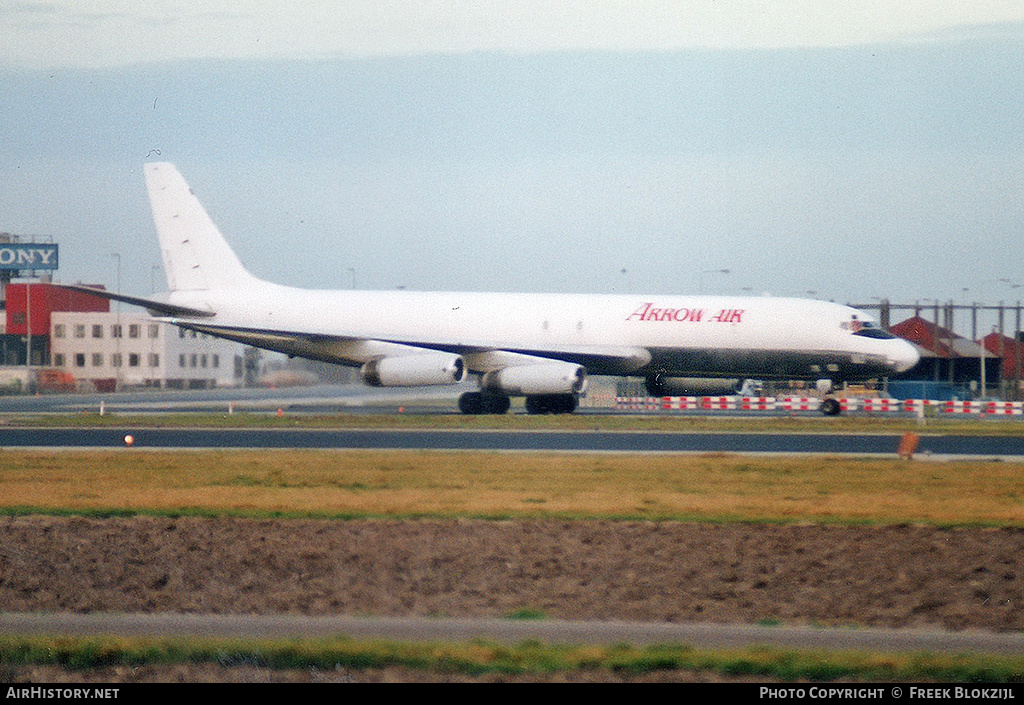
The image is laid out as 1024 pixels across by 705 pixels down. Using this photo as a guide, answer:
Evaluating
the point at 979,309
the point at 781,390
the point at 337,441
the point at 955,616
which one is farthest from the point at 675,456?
the point at 979,309

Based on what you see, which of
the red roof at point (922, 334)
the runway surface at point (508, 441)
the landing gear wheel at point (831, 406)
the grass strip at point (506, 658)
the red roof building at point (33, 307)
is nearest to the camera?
the grass strip at point (506, 658)

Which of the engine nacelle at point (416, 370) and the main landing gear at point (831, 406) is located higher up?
the engine nacelle at point (416, 370)

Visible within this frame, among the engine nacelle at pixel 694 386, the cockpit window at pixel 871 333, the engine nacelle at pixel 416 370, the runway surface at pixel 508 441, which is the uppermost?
the cockpit window at pixel 871 333

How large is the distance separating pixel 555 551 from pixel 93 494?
9.69 meters

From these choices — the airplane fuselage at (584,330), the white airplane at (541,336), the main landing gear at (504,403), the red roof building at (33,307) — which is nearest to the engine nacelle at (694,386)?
the white airplane at (541,336)

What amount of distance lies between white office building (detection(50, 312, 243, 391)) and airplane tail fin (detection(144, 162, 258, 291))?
46.1 meters

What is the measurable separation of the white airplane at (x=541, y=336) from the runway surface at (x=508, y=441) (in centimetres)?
659

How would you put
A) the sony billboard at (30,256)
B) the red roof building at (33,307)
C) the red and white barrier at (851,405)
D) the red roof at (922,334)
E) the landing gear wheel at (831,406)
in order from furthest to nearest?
1. the sony billboard at (30,256)
2. the red roof building at (33,307)
3. the red roof at (922,334)
4. the red and white barrier at (851,405)
5. the landing gear wheel at (831,406)

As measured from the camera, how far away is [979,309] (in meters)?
84.1

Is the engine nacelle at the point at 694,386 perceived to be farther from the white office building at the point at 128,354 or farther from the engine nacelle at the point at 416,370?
the white office building at the point at 128,354

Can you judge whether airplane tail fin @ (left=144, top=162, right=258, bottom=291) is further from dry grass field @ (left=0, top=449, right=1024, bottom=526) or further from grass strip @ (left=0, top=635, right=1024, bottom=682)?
grass strip @ (left=0, top=635, right=1024, bottom=682)

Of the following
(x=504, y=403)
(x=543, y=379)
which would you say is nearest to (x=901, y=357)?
(x=543, y=379)

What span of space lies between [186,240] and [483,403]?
1464cm

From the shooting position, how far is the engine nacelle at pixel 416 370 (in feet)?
142
